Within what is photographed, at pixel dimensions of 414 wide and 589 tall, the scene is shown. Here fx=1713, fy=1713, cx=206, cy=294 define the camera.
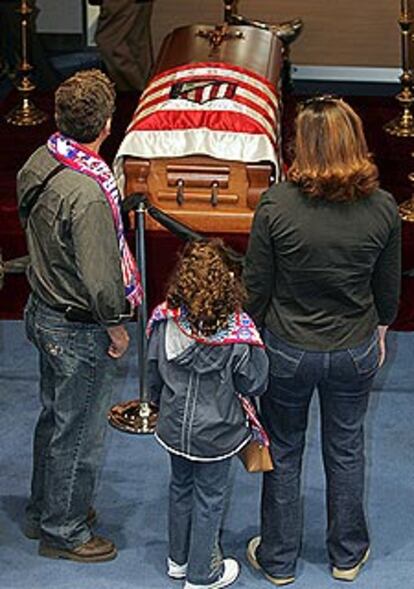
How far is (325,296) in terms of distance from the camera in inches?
191

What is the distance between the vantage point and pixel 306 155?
4.68 meters

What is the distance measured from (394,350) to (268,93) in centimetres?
125

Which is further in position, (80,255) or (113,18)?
(113,18)

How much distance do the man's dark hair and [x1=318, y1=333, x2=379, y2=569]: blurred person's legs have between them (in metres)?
0.94

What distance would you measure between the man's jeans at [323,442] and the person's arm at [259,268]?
11 centimetres

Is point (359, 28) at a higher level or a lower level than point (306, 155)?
lower

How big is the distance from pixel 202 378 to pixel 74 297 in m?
0.47

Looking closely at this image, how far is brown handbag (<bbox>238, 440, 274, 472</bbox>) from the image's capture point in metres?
5.03

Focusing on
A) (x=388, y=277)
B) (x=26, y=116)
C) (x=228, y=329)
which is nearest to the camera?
(x=228, y=329)

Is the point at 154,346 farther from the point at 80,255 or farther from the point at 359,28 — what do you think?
the point at 359,28

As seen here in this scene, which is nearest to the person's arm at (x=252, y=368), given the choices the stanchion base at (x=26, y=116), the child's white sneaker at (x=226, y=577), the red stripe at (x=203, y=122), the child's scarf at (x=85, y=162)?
the child's scarf at (x=85, y=162)

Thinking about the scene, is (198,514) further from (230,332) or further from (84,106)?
(84,106)

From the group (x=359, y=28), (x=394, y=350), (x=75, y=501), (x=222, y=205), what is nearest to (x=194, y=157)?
(x=222, y=205)

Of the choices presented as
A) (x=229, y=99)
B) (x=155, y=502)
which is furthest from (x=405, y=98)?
(x=155, y=502)
